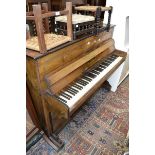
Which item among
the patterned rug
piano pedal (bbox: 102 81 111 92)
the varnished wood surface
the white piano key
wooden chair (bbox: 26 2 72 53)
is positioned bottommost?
the patterned rug

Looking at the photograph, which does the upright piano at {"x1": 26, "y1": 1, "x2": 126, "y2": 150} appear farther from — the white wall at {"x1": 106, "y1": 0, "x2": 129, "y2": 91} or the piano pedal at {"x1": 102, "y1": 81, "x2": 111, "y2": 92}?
the piano pedal at {"x1": 102, "y1": 81, "x2": 111, "y2": 92}

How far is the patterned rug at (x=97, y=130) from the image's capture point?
1.75m

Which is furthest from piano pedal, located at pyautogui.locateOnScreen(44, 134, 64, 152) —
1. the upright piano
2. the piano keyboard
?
the piano keyboard

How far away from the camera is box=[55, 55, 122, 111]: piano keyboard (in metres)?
1.38

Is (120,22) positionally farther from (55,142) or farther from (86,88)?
(55,142)

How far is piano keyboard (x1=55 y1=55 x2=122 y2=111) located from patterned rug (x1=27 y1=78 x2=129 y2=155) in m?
0.75

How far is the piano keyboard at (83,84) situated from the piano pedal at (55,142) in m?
0.69

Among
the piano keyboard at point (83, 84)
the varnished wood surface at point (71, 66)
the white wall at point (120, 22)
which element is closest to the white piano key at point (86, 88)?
the piano keyboard at point (83, 84)

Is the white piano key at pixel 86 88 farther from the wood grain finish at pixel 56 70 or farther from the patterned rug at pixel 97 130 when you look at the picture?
the patterned rug at pixel 97 130

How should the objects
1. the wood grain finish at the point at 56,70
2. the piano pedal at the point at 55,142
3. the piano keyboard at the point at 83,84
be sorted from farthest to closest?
the piano pedal at the point at 55,142, the piano keyboard at the point at 83,84, the wood grain finish at the point at 56,70
